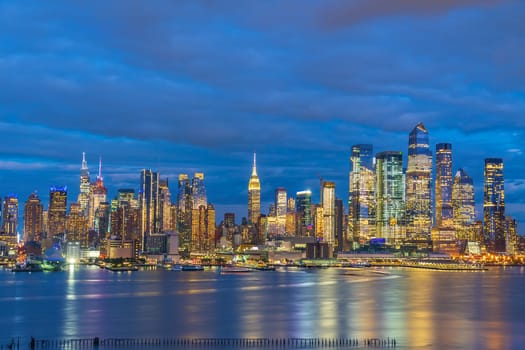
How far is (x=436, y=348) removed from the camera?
230ft

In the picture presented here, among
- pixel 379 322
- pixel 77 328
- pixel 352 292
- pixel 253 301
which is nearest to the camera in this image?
pixel 77 328

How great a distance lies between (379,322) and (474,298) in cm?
4345

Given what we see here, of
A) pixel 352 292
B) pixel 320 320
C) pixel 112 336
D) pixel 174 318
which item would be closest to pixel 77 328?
pixel 112 336

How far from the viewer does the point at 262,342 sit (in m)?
73.0

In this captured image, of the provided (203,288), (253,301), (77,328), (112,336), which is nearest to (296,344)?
(112,336)

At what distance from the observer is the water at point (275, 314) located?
78.9 metres

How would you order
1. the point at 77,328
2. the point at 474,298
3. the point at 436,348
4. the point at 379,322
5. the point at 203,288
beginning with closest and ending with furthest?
the point at 436,348 → the point at 77,328 → the point at 379,322 → the point at 474,298 → the point at 203,288

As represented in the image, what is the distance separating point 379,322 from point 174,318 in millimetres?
23554

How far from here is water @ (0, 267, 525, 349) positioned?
7894 centimetres

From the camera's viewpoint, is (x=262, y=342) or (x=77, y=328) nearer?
(x=262, y=342)

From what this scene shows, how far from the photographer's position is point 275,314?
98.4m

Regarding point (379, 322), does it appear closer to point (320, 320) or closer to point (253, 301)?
point (320, 320)

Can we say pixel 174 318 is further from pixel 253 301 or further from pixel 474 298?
pixel 474 298

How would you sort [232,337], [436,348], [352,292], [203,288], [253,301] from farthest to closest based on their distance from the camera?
1. [203,288]
2. [352,292]
3. [253,301]
4. [232,337]
5. [436,348]
